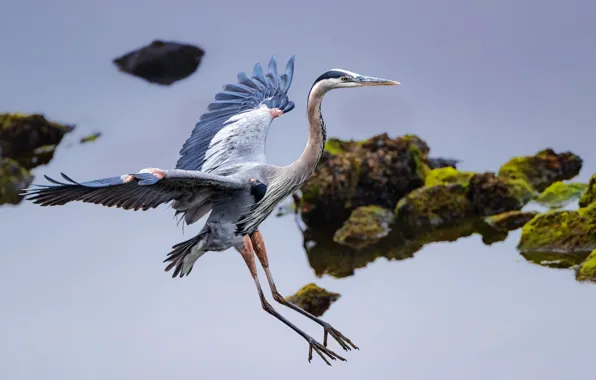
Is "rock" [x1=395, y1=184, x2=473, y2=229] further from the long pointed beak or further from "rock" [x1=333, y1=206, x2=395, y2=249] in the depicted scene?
the long pointed beak

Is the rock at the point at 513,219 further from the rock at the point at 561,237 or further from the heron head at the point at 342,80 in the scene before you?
the heron head at the point at 342,80

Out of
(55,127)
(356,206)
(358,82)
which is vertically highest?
(55,127)

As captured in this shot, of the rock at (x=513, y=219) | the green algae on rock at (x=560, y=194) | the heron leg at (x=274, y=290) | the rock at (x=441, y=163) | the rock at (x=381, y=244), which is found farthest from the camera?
the rock at (x=441, y=163)

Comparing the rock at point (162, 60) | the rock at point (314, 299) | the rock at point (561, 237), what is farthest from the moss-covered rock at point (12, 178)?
the rock at point (561, 237)

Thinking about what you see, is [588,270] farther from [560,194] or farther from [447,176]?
[447,176]

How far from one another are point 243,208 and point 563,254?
13.3 feet

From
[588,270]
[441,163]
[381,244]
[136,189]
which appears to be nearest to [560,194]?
[441,163]

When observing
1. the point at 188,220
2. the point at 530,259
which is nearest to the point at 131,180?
the point at 188,220

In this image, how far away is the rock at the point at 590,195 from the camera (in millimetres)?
10766

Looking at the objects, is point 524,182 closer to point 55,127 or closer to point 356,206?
point 356,206

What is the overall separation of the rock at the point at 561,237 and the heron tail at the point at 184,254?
399 centimetres

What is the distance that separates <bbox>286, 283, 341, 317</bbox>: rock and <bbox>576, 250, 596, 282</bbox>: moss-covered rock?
190 centimetres

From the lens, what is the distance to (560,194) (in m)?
11.6

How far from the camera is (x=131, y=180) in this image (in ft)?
21.1
